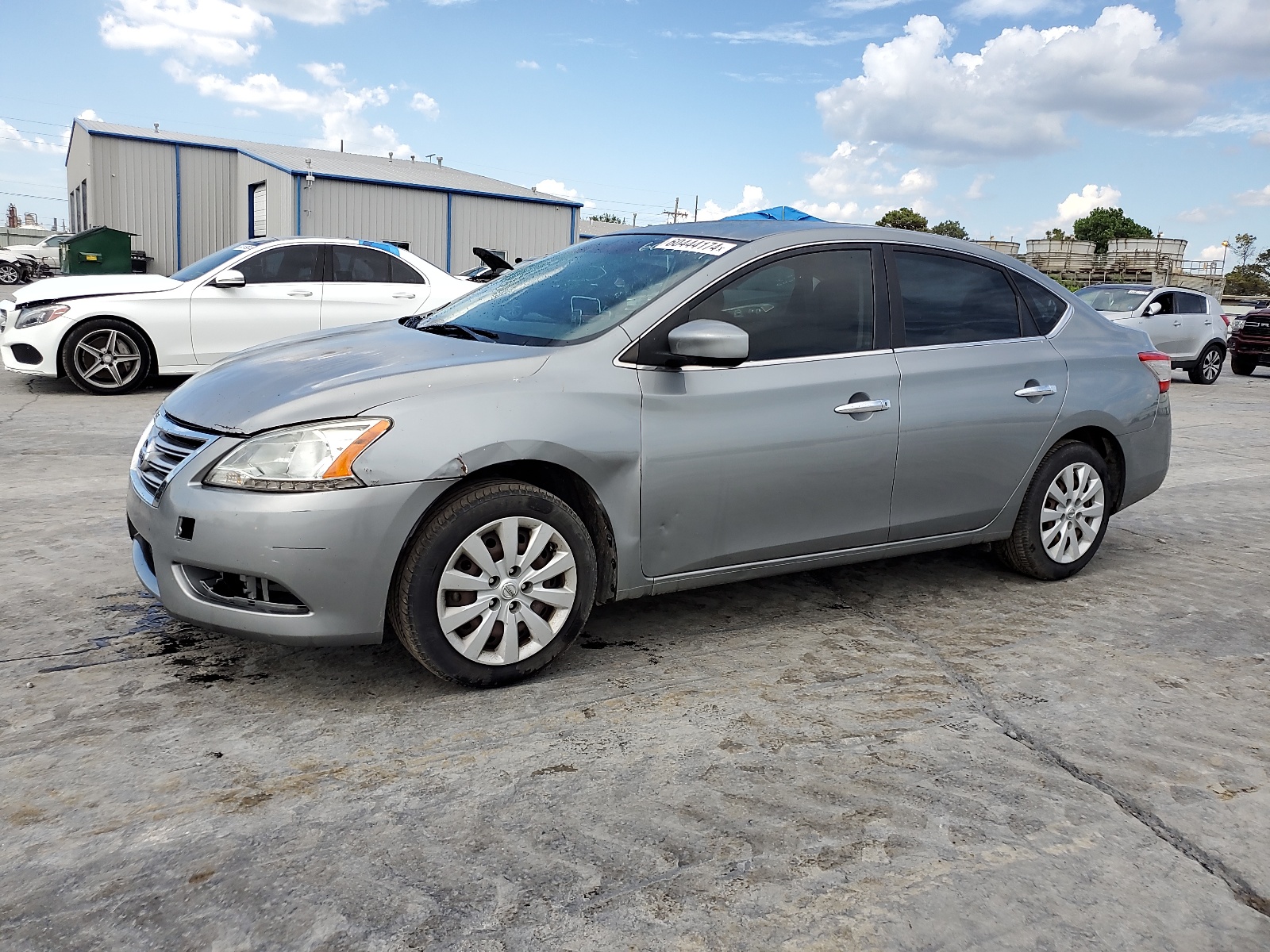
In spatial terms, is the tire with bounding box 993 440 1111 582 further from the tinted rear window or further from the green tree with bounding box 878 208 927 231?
the green tree with bounding box 878 208 927 231

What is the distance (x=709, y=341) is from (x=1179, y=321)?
18.0 m

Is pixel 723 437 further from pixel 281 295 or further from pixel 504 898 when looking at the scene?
pixel 281 295

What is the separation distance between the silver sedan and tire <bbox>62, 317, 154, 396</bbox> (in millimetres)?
6795

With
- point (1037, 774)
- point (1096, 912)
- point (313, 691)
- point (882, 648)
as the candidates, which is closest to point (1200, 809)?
point (1037, 774)

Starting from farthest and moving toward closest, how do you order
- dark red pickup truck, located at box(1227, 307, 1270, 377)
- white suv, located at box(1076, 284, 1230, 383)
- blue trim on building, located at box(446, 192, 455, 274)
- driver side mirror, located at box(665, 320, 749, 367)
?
blue trim on building, located at box(446, 192, 455, 274) < dark red pickup truck, located at box(1227, 307, 1270, 377) < white suv, located at box(1076, 284, 1230, 383) < driver side mirror, located at box(665, 320, 749, 367)

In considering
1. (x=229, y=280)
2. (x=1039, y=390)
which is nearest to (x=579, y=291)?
(x=1039, y=390)

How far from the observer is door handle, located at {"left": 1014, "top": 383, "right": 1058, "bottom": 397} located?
479cm

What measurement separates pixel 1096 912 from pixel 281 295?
9940mm

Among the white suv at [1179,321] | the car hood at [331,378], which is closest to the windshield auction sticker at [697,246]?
the car hood at [331,378]

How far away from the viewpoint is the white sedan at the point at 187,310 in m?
10.1

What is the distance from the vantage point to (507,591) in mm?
3557

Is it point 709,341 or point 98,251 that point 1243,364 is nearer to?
point 709,341

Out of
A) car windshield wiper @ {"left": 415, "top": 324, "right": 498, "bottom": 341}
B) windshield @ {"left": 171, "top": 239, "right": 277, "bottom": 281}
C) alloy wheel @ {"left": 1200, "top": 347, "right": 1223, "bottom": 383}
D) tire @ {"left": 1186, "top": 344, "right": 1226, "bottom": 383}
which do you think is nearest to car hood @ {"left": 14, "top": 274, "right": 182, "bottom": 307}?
windshield @ {"left": 171, "top": 239, "right": 277, "bottom": 281}

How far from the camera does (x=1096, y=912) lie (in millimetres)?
2512
